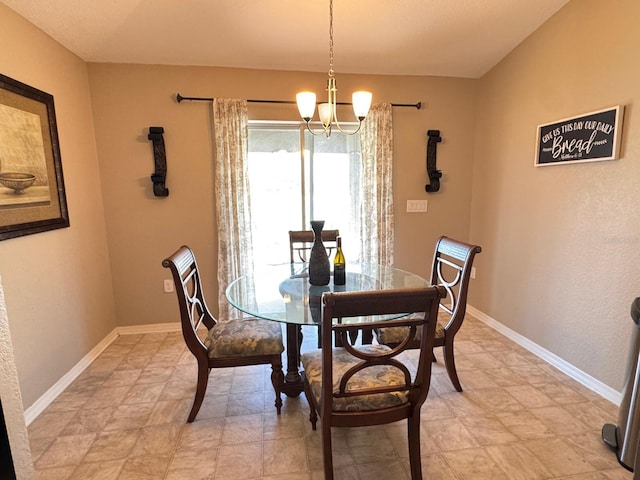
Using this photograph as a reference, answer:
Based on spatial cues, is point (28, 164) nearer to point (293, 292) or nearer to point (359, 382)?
point (293, 292)

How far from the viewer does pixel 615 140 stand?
2049 millimetres

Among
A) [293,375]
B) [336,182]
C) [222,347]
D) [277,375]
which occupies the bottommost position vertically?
[293,375]

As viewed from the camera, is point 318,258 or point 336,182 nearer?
point 318,258

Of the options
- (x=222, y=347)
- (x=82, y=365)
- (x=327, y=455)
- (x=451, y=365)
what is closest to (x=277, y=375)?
(x=222, y=347)

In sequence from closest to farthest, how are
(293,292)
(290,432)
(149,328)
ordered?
(290,432) → (293,292) → (149,328)

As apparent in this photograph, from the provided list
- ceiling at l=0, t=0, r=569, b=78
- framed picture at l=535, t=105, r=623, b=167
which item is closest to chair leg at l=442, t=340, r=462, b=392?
framed picture at l=535, t=105, r=623, b=167

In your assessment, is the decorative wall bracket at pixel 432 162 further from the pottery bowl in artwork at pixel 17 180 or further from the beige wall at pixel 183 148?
the pottery bowl in artwork at pixel 17 180

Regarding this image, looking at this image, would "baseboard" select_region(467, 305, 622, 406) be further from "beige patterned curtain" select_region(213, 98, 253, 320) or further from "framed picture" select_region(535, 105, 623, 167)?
"beige patterned curtain" select_region(213, 98, 253, 320)

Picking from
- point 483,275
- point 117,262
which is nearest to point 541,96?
point 483,275

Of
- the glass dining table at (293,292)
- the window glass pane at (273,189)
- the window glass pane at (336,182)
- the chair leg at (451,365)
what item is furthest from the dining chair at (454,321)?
the window glass pane at (273,189)

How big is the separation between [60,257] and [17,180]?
615 millimetres

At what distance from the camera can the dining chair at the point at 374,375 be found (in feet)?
4.09

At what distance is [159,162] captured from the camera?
Answer: 292 centimetres

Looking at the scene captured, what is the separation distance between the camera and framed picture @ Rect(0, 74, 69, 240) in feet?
6.21
